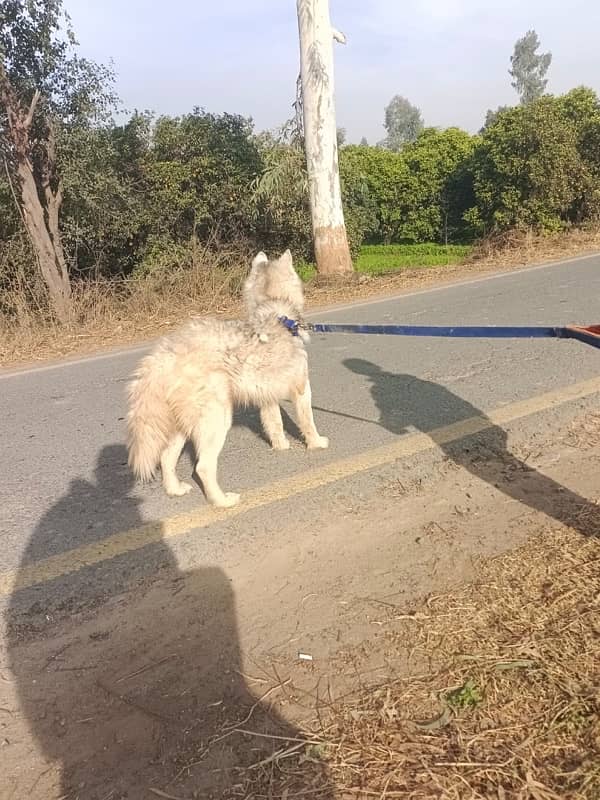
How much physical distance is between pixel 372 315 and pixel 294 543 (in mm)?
6340

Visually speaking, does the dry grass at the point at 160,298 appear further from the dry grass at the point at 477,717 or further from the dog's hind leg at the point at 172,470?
the dry grass at the point at 477,717

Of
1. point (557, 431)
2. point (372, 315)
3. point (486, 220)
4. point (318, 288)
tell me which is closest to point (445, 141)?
point (486, 220)

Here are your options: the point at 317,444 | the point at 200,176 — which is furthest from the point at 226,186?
the point at 317,444

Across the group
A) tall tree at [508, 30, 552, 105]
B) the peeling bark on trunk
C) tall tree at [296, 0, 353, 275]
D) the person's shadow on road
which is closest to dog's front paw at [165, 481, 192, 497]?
the person's shadow on road

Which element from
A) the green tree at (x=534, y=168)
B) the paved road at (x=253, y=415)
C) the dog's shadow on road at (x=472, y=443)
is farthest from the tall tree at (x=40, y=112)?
the green tree at (x=534, y=168)

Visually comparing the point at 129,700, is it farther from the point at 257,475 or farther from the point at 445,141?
the point at 445,141

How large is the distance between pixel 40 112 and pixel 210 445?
9.86 m

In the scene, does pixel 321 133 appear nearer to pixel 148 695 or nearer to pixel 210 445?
pixel 210 445

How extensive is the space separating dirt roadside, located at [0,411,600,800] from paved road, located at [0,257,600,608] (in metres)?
0.61

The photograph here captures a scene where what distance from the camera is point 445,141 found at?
2305 cm

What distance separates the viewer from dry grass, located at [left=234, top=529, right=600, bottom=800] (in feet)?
6.28

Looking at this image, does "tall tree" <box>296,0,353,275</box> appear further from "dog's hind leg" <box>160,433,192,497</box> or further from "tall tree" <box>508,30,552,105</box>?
"tall tree" <box>508,30,552,105</box>

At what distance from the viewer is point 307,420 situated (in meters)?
4.61

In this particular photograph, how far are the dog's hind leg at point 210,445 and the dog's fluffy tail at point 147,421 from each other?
0.68 ft
